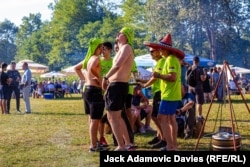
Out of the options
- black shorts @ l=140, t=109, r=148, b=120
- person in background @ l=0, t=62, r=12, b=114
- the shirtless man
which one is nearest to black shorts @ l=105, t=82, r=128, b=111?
the shirtless man

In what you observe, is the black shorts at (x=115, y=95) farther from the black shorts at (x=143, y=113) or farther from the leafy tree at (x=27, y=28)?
the leafy tree at (x=27, y=28)

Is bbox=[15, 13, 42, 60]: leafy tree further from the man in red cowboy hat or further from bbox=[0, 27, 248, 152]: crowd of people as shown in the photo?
the man in red cowboy hat

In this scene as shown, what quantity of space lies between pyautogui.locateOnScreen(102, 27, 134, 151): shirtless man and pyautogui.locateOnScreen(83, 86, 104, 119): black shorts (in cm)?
61

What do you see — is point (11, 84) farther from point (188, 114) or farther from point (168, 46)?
point (168, 46)

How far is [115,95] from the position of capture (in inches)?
226

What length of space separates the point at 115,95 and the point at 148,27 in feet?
148

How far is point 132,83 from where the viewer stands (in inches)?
248

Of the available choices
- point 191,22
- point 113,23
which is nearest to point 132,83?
point 191,22

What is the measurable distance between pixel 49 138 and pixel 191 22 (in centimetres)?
3548

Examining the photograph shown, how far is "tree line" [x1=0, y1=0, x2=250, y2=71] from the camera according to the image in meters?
41.2

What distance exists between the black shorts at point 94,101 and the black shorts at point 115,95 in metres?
0.62

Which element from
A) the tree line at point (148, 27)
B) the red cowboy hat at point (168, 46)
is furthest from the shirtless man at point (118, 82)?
the tree line at point (148, 27)

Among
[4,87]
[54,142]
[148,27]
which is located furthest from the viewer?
[148,27]

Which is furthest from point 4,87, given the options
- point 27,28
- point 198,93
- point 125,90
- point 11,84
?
point 27,28
